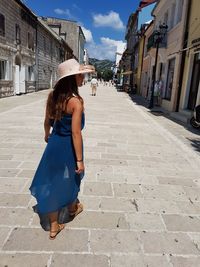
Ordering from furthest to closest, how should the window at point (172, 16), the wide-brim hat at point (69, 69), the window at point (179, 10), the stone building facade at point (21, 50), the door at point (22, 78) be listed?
the door at point (22, 78), the stone building facade at point (21, 50), the window at point (172, 16), the window at point (179, 10), the wide-brim hat at point (69, 69)

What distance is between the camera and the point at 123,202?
12.1ft

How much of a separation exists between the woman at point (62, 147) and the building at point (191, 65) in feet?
29.9

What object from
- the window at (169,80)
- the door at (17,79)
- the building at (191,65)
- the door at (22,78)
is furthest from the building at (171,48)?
the door at (22,78)

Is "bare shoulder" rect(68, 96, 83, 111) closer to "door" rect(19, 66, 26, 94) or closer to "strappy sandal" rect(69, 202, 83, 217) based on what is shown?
"strappy sandal" rect(69, 202, 83, 217)

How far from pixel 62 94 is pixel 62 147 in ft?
1.68

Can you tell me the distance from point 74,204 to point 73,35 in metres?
60.1

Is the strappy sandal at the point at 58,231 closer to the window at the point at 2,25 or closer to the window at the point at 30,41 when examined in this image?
the window at the point at 2,25

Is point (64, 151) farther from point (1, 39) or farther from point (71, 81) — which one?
point (1, 39)

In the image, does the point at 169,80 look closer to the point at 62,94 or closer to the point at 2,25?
the point at 2,25

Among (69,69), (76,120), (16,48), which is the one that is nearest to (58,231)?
(76,120)

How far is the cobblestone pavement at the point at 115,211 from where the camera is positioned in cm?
258

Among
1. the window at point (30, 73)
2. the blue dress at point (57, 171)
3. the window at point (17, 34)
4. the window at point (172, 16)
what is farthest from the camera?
the window at point (30, 73)

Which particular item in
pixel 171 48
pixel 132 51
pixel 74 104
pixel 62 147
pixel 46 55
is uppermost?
pixel 132 51

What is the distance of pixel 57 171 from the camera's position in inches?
105
